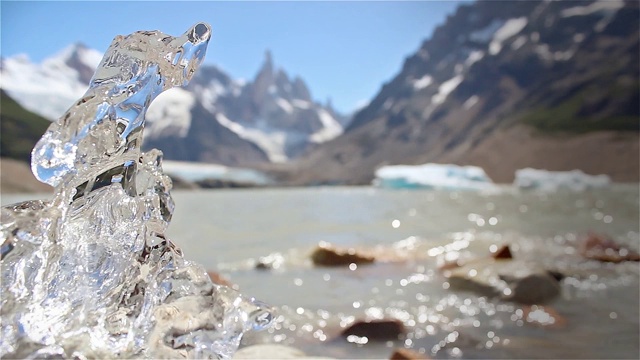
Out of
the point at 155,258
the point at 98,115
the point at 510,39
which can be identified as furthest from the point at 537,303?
the point at 510,39

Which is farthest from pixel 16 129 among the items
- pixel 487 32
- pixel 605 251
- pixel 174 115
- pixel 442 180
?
pixel 487 32

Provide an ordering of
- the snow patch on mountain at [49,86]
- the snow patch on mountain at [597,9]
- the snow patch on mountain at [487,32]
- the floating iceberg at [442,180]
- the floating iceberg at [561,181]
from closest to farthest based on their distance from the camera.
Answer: the floating iceberg at [561,181] < the floating iceberg at [442,180] < the snow patch on mountain at [49,86] < the snow patch on mountain at [597,9] < the snow patch on mountain at [487,32]

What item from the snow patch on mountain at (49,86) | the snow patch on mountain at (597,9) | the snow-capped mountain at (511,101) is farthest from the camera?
the snow patch on mountain at (597,9)

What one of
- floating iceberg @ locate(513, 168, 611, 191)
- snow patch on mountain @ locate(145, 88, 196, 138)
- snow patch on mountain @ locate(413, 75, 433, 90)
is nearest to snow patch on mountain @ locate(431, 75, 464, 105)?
snow patch on mountain @ locate(413, 75, 433, 90)

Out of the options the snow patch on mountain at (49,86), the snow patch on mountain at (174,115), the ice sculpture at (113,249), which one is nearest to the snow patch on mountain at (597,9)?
the snow patch on mountain at (174,115)

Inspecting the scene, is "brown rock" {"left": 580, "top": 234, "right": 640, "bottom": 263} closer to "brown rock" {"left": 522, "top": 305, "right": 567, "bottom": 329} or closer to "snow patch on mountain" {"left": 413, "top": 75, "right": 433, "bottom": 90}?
"brown rock" {"left": 522, "top": 305, "right": 567, "bottom": 329}

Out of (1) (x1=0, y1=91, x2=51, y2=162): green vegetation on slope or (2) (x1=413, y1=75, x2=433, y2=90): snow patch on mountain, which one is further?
(2) (x1=413, y1=75, x2=433, y2=90): snow patch on mountain

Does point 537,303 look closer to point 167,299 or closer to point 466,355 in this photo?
point 466,355

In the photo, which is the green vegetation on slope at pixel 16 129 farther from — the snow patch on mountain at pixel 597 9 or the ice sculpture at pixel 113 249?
the snow patch on mountain at pixel 597 9
